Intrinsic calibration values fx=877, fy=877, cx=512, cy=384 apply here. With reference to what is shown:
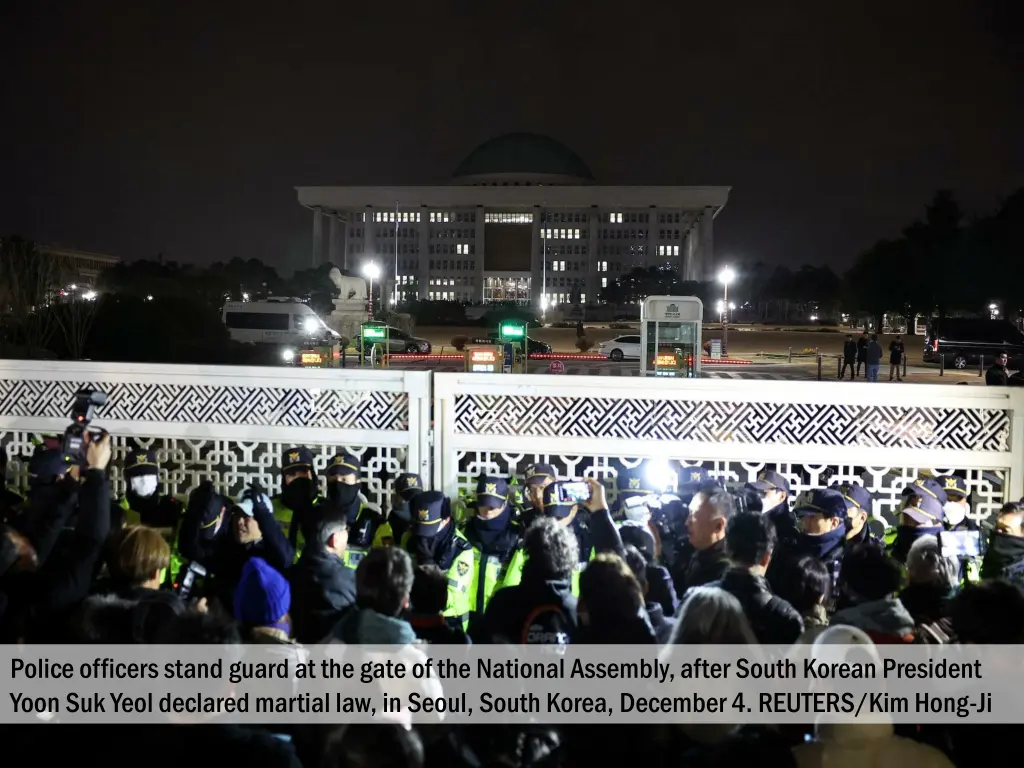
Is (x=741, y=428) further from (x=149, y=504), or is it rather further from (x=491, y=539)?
(x=149, y=504)

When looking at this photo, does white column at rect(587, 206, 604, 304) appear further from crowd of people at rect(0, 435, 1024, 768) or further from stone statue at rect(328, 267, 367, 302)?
crowd of people at rect(0, 435, 1024, 768)

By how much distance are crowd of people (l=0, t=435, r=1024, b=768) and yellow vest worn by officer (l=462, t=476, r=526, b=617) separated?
0.05ft

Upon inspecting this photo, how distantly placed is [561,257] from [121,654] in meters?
112

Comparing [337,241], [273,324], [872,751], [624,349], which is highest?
[337,241]

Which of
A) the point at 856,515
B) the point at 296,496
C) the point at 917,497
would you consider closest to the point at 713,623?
the point at 856,515

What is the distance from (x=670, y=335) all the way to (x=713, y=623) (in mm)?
18436

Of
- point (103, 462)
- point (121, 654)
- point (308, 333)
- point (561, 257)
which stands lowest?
point (121, 654)

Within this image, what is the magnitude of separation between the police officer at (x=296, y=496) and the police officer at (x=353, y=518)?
16cm

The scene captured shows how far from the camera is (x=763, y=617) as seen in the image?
366 cm

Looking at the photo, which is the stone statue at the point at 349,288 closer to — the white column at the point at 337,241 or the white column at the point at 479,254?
the white column at the point at 337,241

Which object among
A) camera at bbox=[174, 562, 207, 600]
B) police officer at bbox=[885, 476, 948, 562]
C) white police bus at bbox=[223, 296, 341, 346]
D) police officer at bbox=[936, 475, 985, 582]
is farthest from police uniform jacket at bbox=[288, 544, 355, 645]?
white police bus at bbox=[223, 296, 341, 346]

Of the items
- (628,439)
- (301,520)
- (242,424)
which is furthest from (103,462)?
(628,439)

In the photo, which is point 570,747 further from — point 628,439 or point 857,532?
point 628,439

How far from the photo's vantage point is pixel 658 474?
664 cm
